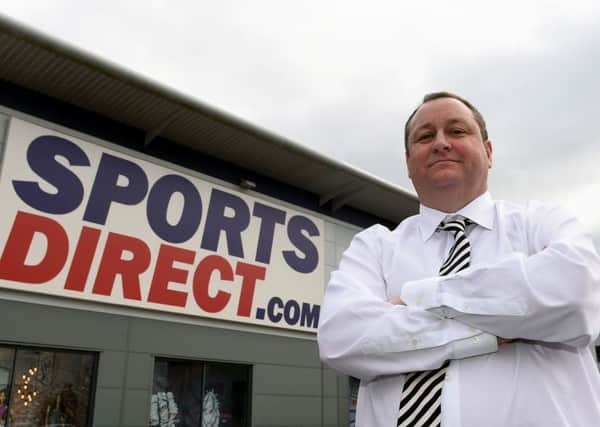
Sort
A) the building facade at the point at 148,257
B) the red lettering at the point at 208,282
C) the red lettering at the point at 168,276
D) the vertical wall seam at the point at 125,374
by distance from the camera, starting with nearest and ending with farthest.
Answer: the building facade at the point at 148,257
the vertical wall seam at the point at 125,374
the red lettering at the point at 168,276
the red lettering at the point at 208,282

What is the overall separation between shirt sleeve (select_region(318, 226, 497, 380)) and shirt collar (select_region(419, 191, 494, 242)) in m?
0.19

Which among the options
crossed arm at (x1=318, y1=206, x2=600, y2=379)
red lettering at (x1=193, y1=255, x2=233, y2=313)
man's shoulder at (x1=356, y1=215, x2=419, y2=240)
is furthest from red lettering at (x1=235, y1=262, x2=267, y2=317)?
crossed arm at (x1=318, y1=206, x2=600, y2=379)

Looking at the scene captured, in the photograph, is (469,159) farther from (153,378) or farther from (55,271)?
(153,378)

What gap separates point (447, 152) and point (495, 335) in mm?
514

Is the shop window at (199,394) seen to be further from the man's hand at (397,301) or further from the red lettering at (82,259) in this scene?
the man's hand at (397,301)

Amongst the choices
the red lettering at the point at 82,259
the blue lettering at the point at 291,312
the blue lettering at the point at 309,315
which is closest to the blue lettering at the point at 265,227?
the blue lettering at the point at 291,312

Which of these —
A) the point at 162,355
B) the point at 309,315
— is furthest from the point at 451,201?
the point at 309,315

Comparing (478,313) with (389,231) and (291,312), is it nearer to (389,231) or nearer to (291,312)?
(389,231)

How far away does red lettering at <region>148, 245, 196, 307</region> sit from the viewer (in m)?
8.25

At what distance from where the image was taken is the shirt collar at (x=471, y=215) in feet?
4.78

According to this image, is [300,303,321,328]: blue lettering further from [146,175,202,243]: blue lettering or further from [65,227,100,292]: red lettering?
[65,227,100,292]: red lettering

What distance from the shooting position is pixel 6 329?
673cm

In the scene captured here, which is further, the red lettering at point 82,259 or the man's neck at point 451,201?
the red lettering at point 82,259

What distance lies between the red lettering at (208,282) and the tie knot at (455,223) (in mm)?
7644
